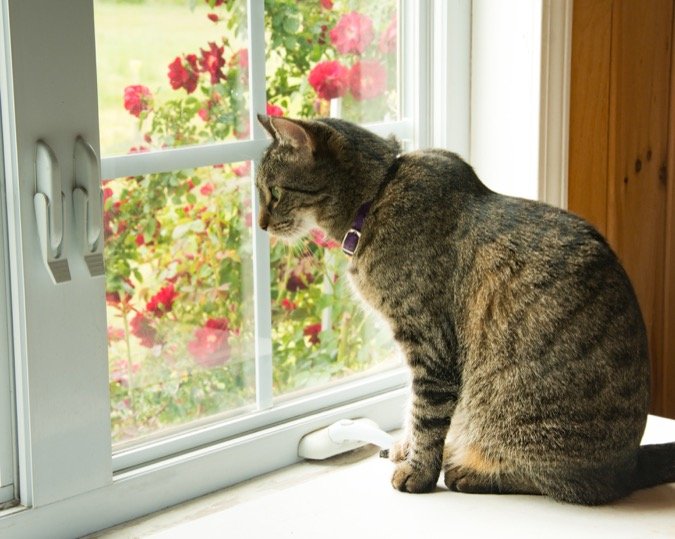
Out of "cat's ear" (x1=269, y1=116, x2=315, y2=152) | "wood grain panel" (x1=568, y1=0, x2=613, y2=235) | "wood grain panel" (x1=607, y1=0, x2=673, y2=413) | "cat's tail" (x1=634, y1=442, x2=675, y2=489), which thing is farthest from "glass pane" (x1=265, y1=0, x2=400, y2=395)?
"cat's tail" (x1=634, y1=442, x2=675, y2=489)

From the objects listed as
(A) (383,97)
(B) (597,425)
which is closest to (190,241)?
(A) (383,97)

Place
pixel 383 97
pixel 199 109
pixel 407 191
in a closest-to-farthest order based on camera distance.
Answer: pixel 407 191, pixel 199 109, pixel 383 97

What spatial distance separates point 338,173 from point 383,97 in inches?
16.7

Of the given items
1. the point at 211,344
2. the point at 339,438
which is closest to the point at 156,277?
the point at 211,344

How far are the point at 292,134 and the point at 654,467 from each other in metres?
0.71

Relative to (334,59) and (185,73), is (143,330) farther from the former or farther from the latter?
(334,59)

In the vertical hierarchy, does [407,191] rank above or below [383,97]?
below

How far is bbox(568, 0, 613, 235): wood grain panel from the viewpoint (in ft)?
6.16

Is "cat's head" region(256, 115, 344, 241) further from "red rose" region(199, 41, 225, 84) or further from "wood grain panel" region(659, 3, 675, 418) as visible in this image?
"wood grain panel" region(659, 3, 675, 418)

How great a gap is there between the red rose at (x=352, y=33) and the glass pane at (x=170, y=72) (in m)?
0.22

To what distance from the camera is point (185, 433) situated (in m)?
1.61

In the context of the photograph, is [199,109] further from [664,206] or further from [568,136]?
[664,206]

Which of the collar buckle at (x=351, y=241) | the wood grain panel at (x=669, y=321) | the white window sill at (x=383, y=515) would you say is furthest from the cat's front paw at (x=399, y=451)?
the wood grain panel at (x=669, y=321)

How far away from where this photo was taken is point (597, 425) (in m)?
1.41
